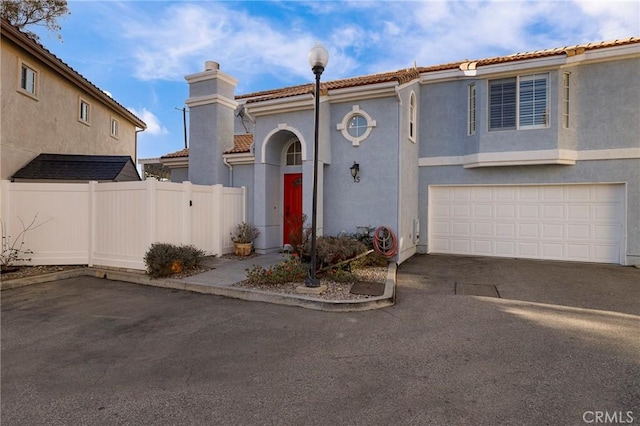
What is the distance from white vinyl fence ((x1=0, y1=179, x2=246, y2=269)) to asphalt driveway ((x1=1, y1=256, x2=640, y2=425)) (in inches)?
75.5

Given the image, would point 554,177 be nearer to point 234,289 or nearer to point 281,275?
point 281,275

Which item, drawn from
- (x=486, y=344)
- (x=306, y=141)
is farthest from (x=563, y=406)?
(x=306, y=141)

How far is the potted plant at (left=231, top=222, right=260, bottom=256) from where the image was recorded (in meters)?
10.4

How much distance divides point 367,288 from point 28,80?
1140cm

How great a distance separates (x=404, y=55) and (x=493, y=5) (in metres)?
4.24

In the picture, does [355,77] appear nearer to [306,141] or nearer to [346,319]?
[306,141]

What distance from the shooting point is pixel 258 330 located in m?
4.96

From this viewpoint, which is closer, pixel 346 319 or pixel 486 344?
pixel 486 344

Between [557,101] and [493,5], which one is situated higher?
[493,5]

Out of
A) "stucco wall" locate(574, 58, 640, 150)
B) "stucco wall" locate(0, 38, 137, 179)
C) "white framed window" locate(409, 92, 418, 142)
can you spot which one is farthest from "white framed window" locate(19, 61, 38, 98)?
"stucco wall" locate(574, 58, 640, 150)

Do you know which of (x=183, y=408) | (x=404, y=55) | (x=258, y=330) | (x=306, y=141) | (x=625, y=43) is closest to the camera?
(x=183, y=408)

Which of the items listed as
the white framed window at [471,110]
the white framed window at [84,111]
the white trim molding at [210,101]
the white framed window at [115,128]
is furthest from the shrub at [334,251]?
the white framed window at [115,128]

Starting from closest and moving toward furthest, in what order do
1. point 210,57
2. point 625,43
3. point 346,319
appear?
1. point 346,319
2. point 625,43
3. point 210,57

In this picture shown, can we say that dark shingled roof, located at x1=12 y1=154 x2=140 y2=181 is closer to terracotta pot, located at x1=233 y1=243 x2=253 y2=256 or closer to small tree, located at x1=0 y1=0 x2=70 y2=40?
terracotta pot, located at x1=233 y1=243 x2=253 y2=256
